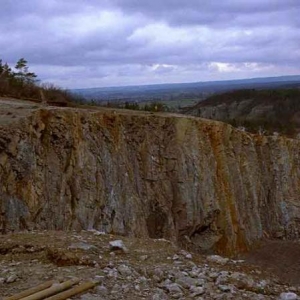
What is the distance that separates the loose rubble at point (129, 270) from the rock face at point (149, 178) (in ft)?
13.3

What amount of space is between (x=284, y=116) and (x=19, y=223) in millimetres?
75853

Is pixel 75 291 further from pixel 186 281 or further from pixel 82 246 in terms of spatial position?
pixel 82 246

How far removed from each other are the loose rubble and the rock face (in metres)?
4.06

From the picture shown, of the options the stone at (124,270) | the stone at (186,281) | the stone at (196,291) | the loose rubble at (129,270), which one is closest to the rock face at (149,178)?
the loose rubble at (129,270)

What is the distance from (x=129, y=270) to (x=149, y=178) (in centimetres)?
1140

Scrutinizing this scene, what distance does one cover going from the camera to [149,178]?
1858cm

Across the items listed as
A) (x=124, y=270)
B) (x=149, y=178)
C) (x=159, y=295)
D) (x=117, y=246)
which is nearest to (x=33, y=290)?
(x=124, y=270)

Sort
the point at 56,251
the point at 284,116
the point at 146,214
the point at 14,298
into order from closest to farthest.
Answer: the point at 14,298 < the point at 56,251 < the point at 146,214 < the point at 284,116

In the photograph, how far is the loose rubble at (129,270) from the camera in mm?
6750

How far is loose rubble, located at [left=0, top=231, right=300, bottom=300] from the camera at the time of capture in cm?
675

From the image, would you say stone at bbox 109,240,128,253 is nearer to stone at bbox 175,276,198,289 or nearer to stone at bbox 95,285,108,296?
stone at bbox 175,276,198,289

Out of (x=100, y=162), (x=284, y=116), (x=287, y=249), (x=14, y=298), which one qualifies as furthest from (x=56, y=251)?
Result: (x=284, y=116)

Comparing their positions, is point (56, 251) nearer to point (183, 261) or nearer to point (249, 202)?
point (183, 261)

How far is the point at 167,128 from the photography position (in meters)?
19.6
